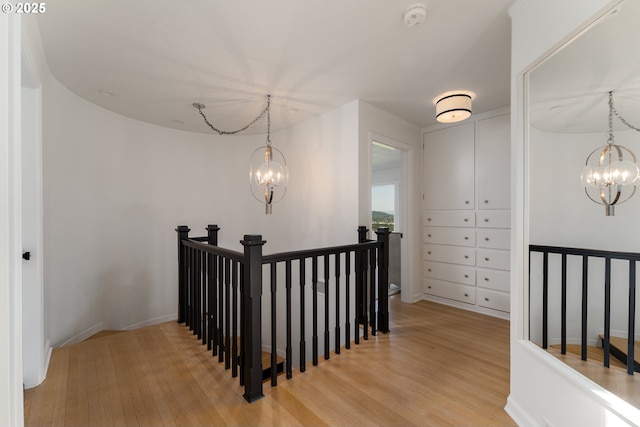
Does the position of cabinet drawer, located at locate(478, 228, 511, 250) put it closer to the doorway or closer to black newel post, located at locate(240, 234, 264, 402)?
the doorway

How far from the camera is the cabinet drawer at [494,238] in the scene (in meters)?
3.12

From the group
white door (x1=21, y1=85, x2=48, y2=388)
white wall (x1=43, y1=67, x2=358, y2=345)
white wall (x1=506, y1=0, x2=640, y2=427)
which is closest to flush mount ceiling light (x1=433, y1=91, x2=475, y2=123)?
white wall (x1=43, y1=67, x2=358, y2=345)

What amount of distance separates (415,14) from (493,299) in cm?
316

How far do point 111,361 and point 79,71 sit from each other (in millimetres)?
2495

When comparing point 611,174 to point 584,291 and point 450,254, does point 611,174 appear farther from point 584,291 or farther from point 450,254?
point 450,254

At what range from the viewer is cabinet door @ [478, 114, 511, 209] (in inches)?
123

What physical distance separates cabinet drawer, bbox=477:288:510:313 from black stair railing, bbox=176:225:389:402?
1491 mm

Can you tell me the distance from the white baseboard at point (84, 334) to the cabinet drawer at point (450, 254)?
4.35m

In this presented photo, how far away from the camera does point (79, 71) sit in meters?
2.35

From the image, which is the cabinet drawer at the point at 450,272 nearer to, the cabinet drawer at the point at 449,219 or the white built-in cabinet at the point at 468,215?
the white built-in cabinet at the point at 468,215

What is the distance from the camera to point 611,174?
1.24 m

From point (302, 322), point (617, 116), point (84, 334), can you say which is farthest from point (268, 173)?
point (84, 334)

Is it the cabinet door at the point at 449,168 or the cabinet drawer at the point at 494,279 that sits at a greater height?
the cabinet door at the point at 449,168

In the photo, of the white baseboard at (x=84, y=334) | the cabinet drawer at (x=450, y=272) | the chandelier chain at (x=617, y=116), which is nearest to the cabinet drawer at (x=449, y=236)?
the cabinet drawer at (x=450, y=272)
